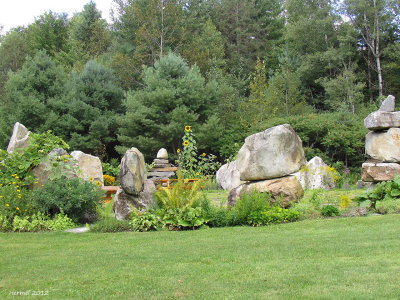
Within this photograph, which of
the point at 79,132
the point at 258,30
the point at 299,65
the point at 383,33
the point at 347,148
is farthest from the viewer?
the point at 258,30

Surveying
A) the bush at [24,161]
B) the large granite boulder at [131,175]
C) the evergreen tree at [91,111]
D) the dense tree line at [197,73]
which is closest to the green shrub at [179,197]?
the large granite boulder at [131,175]

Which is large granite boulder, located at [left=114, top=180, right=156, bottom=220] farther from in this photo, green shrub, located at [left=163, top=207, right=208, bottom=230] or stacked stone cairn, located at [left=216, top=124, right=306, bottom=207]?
stacked stone cairn, located at [left=216, top=124, right=306, bottom=207]

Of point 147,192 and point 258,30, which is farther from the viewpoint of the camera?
point 258,30

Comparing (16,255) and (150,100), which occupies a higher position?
(150,100)

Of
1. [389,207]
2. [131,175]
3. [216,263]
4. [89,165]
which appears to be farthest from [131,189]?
[89,165]

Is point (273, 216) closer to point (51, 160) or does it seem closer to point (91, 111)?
point (51, 160)

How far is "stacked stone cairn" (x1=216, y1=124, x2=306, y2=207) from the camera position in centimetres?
813

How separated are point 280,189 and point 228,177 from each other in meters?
6.18

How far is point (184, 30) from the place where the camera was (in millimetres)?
25812

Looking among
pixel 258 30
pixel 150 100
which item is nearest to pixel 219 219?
pixel 150 100

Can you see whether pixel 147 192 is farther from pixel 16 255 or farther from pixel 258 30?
pixel 258 30

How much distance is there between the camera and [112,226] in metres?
7.59

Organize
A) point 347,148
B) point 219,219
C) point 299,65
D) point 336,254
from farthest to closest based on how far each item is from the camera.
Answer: point 299,65
point 347,148
point 219,219
point 336,254

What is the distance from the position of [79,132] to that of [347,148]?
12.8 m
